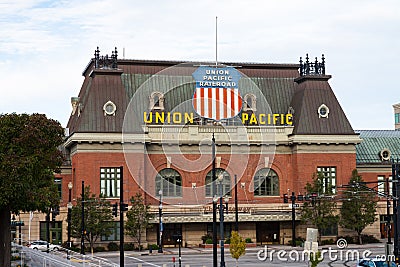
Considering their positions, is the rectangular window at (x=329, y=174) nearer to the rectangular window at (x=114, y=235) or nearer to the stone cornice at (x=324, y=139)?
the stone cornice at (x=324, y=139)

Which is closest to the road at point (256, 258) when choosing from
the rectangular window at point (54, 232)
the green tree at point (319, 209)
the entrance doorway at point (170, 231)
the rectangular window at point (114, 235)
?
the green tree at point (319, 209)

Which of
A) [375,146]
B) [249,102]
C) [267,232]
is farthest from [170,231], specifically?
[375,146]

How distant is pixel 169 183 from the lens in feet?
274

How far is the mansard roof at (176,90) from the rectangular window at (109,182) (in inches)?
169

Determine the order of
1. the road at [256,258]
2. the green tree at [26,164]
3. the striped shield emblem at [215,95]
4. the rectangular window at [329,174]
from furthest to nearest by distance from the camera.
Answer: the rectangular window at [329,174] < the striped shield emblem at [215,95] < the road at [256,258] < the green tree at [26,164]

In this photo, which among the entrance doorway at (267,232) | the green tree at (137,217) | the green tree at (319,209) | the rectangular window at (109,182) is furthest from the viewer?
the entrance doorway at (267,232)

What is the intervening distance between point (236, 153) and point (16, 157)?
145ft

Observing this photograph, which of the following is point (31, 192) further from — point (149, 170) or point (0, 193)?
point (149, 170)

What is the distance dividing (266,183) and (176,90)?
47.2 ft

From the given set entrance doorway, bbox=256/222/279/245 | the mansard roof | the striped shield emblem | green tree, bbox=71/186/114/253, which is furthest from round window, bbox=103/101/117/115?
entrance doorway, bbox=256/222/279/245

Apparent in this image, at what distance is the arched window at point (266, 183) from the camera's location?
282 feet

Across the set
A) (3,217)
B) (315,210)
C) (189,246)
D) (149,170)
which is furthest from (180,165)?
(3,217)

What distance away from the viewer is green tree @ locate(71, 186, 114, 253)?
7421 centimetres

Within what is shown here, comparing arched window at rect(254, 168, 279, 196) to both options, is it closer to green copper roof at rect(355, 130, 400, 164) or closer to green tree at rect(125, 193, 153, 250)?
green copper roof at rect(355, 130, 400, 164)
